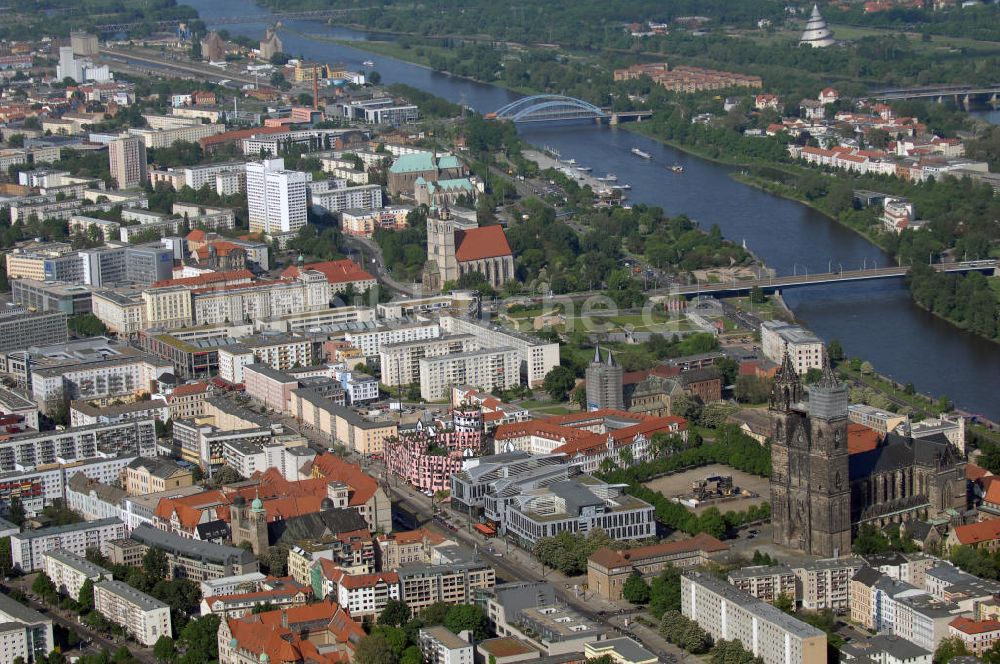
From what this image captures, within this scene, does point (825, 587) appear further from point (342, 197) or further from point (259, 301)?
point (342, 197)

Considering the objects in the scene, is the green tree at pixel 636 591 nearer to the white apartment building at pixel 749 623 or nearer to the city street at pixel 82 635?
the white apartment building at pixel 749 623

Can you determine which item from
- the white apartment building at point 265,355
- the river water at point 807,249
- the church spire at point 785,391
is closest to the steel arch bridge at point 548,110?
the river water at point 807,249

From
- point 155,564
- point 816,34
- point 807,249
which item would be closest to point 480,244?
point 807,249

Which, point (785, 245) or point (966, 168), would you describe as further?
point (966, 168)

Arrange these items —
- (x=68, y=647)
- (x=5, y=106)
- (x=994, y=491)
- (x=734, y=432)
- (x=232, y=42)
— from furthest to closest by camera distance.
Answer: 1. (x=232, y=42)
2. (x=5, y=106)
3. (x=734, y=432)
4. (x=994, y=491)
5. (x=68, y=647)

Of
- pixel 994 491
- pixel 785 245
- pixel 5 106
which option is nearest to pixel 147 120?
pixel 5 106

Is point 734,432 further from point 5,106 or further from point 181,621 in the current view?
point 5,106

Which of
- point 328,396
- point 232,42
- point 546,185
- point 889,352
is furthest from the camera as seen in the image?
point 232,42
